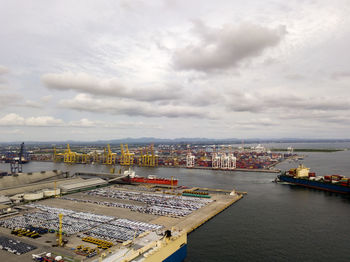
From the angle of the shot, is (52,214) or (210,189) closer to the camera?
(52,214)

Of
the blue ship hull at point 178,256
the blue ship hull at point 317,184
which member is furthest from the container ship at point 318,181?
the blue ship hull at point 178,256

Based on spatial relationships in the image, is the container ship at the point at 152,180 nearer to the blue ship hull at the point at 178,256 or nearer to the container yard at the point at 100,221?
the container yard at the point at 100,221

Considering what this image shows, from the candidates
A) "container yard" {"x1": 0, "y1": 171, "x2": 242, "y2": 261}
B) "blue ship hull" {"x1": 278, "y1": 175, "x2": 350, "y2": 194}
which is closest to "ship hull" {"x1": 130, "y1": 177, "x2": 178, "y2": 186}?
"container yard" {"x1": 0, "y1": 171, "x2": 242, "y2": 261}

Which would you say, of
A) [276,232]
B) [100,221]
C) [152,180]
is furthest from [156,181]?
[276,232]

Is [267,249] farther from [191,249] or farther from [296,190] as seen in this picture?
[296,190]

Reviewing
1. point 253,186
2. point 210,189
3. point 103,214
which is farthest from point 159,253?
point 253,186
